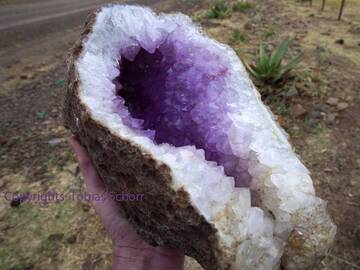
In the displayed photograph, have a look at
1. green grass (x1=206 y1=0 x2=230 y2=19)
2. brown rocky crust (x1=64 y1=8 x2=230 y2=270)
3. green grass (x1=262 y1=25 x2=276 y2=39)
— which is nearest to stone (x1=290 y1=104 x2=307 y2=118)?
green grass (x1=262 y1=25 x2=276 y2=39)

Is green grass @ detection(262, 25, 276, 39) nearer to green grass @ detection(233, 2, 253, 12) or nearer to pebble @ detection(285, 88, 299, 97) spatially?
green grass @ detection(233, 2, 253, 12)

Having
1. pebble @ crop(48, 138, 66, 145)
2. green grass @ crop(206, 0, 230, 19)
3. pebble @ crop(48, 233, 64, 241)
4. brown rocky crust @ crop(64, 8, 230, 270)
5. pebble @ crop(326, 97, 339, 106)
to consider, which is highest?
brown rocky crust @ crop(64, 8, 230, 270)

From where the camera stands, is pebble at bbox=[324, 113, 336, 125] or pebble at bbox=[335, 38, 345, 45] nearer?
pebble at bbox=[324, 113, 336, 125]

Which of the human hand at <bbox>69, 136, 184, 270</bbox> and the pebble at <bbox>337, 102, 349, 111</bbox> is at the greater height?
the human hand at <bbox>69, 136, 184, 270</bbox>

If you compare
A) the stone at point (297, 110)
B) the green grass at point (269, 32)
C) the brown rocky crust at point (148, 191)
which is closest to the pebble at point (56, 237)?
the brown rocky crust at point (148, 191)

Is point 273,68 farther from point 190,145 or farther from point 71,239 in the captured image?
point 190,145

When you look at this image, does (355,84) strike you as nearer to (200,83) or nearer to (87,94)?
(200,83)

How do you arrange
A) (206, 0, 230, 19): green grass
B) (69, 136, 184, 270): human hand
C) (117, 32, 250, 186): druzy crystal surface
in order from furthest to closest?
(206, 0, 230, 19): green grass
(69, 136, 184, 270): human hand
(117, 32, 250, 186): druzy crystal surface

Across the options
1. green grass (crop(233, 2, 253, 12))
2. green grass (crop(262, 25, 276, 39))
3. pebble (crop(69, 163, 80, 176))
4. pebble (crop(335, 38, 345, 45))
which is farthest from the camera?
green grass (crop(233, 2, 253, 12))

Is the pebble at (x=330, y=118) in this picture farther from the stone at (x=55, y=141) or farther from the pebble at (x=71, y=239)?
the stone at (x=55, y=141)
